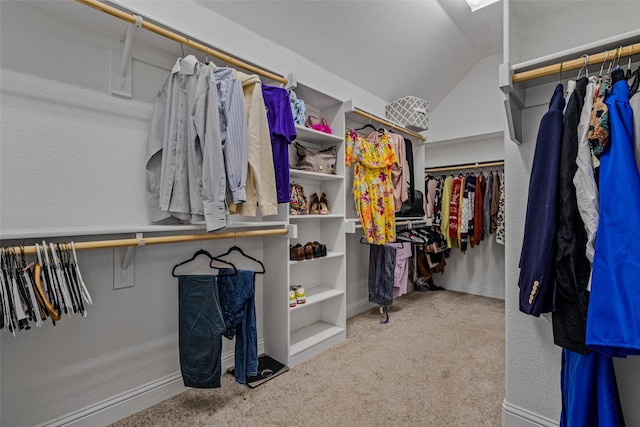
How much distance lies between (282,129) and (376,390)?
1.69 metres

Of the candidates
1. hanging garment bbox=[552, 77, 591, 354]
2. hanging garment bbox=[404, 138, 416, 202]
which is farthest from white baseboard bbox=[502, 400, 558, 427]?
hanging garment bbox=[404, 138, 416, 202]

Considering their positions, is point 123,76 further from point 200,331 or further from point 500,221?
point 500,221

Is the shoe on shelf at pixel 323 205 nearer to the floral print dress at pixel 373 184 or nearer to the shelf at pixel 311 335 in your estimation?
the floral print dress at pixel 373 184

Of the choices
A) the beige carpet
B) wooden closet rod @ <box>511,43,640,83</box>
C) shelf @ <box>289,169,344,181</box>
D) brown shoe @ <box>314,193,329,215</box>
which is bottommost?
the beige carpet

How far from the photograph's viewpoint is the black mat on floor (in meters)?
1.85

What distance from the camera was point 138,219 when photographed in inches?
65.8

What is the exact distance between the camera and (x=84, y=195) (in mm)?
1496

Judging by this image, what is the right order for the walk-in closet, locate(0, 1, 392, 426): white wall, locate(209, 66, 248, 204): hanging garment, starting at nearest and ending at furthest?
the walk-in closet
locate(0, 1, 392, 426): white wall
locate(209, 66, 248, 204): hanging garment

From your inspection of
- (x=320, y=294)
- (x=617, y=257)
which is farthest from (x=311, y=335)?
(x=617, y=257)

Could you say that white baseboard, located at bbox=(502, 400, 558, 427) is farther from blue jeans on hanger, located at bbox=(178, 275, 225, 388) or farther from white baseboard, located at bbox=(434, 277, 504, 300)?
white baseboard, located at bbox=(434, 277, 504, 300)

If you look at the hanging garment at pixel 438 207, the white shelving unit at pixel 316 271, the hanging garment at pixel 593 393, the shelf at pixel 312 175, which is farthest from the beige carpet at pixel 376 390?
the hanging garment at pixel 438 207

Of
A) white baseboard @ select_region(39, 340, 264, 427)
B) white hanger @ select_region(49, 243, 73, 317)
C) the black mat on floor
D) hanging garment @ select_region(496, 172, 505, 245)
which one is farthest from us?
hanging garment @ select_region(496, 172, 505, 245)

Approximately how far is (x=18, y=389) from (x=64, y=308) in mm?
518

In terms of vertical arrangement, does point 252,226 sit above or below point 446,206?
below
